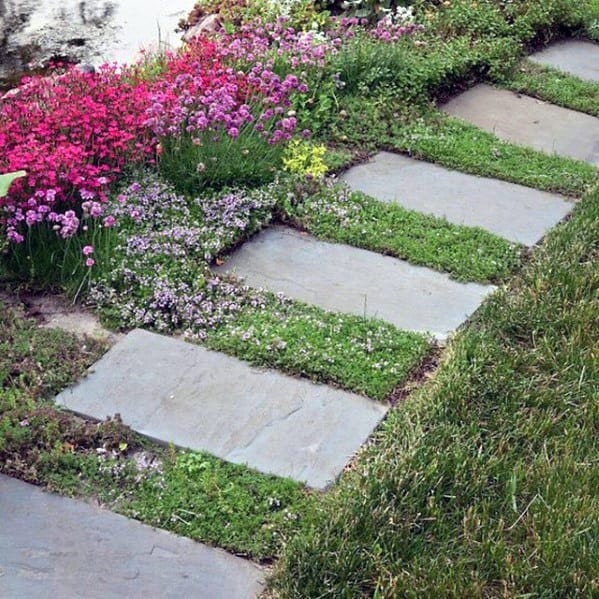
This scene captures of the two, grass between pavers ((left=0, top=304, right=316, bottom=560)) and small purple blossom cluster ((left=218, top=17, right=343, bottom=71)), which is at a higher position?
small purple blossom cluster ((left=218, top=17, right=343, bottom=71))

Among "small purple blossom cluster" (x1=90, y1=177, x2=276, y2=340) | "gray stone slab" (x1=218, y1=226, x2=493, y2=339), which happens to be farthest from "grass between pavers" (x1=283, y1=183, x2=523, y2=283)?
"small purple blossom cluster" (x1=90, y1=177, x2=276, y2=340)

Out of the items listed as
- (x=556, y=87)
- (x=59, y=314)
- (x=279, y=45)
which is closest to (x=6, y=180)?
(x=59, y=314)

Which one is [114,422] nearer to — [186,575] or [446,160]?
[186,575]

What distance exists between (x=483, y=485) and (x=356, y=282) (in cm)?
120

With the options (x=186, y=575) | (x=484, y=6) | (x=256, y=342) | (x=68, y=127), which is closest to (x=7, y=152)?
(x=68, y=127)

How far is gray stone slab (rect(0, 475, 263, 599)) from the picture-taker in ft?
7.53

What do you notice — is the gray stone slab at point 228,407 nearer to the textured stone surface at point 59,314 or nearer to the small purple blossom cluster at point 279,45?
the textured stone surface at point 59,314

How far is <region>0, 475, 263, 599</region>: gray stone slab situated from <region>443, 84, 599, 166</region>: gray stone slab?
126 inches

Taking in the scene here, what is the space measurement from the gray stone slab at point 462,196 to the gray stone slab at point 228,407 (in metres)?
1.41

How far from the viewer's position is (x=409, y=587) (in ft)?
7.52

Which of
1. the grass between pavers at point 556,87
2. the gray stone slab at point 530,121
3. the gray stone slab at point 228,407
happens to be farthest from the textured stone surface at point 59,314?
the grass between pavers at point 556,87

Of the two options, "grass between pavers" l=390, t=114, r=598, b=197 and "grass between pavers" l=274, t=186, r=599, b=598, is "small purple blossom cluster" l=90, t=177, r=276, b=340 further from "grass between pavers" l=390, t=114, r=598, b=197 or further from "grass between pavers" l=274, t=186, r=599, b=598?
"grass between pavers" l=390, t=114, r=598, b=197

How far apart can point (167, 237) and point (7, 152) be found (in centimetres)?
72

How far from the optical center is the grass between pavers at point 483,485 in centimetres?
233
